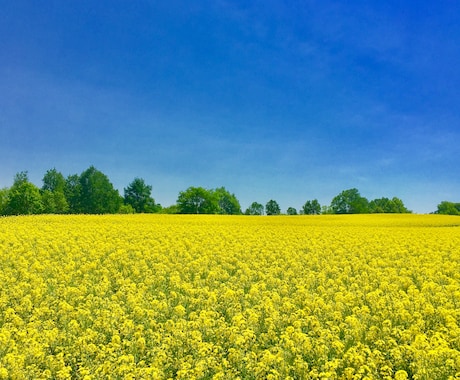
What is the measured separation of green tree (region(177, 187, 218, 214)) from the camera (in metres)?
110

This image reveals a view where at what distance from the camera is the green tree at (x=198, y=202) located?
110 metres

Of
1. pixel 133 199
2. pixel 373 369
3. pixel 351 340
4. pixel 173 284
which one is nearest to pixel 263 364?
pixel 373 369

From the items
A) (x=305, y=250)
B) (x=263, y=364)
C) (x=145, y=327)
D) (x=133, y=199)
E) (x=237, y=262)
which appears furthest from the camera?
(x=133, y=199)

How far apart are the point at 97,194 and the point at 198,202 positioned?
29.0m

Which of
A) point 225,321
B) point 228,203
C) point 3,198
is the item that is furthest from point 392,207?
point 225,321

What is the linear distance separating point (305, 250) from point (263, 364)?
1466 cm

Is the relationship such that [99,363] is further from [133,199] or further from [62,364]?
[133,199]

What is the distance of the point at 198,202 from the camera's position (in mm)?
110688

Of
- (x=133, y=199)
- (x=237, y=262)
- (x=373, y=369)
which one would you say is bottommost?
(x=373, y=369)

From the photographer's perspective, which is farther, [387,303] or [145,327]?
[387,303]

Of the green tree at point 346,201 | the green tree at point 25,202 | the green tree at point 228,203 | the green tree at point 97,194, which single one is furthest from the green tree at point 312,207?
the green tree at point 25,202

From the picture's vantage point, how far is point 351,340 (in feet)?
27.4

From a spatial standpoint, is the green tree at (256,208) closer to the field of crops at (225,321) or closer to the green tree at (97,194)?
the green tree at (97,194)

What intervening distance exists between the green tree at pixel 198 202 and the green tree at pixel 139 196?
348 inches
